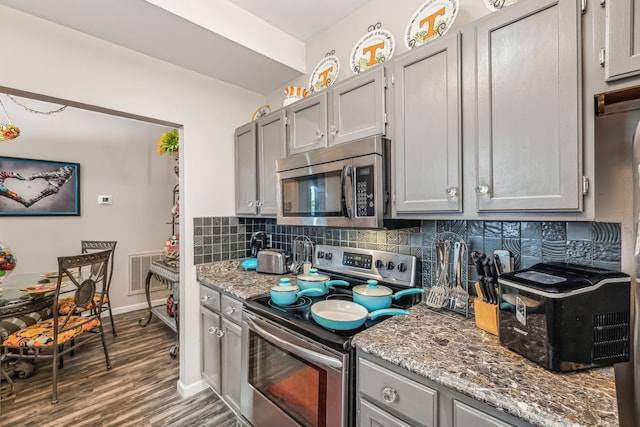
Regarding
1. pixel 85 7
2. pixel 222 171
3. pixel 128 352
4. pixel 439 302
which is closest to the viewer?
pixel 439 302

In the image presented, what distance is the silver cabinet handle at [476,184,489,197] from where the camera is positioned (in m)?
1.09

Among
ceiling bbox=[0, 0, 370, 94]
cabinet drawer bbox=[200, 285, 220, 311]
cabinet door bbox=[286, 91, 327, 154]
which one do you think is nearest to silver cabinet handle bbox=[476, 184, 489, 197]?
cabinet door bbox=[286, 91, 327, 154]

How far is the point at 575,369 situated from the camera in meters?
0.84

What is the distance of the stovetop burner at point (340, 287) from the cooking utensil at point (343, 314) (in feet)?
0.07

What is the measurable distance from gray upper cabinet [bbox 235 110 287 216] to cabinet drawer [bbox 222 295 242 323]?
2.18ft

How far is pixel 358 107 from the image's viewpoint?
1521 mm

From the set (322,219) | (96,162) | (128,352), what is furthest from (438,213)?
(96,162)

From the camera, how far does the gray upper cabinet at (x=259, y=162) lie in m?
2.05

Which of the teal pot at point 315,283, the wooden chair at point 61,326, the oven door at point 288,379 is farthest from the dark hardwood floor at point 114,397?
the teal pot at point 315,283

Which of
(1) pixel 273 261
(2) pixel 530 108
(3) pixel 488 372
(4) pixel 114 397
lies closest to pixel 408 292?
(3) pixel 488 372

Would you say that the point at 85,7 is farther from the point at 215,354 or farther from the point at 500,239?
the point at 500,239

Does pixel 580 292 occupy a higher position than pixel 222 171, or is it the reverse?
pixel 222 171

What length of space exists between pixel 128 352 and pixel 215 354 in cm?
153

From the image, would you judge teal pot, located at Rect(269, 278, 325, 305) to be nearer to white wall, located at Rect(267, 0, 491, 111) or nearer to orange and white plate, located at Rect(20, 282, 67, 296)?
white wall, located at Rect(267, 0, 491, 111)
